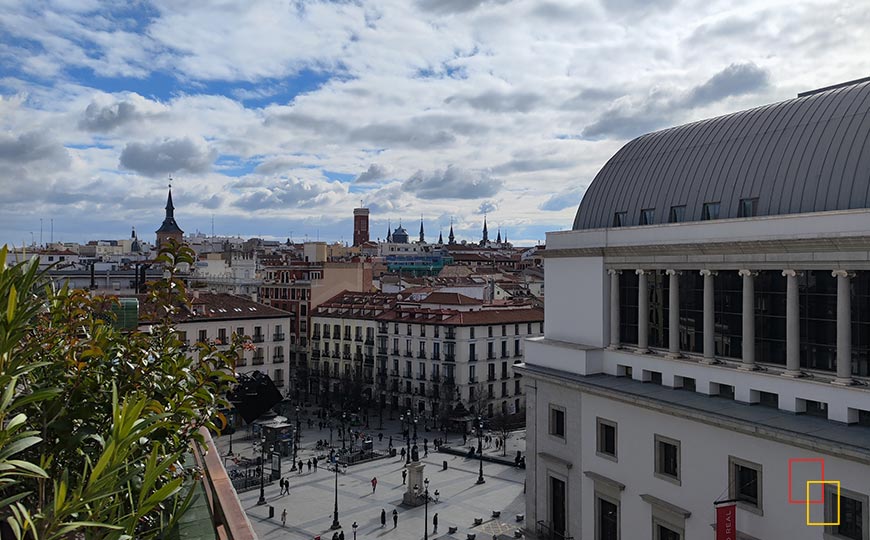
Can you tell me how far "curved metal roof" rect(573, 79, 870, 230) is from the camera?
24205 mm

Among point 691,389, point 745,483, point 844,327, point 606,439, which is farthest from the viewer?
point 606,439

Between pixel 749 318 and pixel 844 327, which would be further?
pixel 749 318

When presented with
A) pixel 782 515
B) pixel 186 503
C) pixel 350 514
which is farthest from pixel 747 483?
pixel 350 514

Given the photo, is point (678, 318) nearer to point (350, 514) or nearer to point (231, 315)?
point (350, 514)

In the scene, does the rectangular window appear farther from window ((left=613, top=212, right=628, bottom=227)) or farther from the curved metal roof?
window ((left=613, top=212, right=628, bottom=227))

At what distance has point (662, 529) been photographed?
88.3 ft

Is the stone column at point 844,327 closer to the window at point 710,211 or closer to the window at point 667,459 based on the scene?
A: the window at point 667,459

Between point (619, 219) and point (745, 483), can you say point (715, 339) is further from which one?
point (619, 219)

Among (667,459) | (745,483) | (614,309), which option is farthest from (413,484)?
(745,483)

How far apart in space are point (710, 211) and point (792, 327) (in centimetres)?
661

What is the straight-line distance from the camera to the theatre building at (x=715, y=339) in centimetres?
2216

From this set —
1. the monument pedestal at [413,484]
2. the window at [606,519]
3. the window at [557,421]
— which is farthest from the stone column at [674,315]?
the monument pedestal at [413,484]

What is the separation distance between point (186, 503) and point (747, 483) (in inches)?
895

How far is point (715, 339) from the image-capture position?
2695cm
